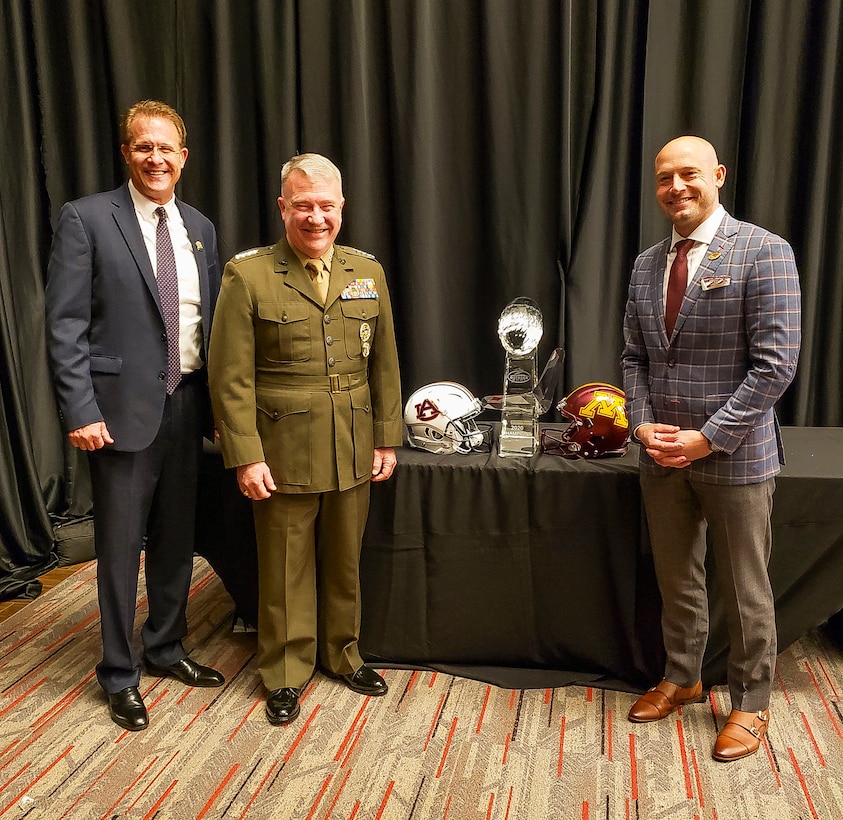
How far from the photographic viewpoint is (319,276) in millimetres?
2264

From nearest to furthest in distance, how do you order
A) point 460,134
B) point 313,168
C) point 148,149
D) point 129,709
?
point 313,168 < point 148,149 < point 129,709 < point 460,134

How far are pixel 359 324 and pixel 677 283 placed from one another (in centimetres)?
86

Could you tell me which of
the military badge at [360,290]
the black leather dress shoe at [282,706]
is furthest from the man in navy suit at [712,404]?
the black leather dress shoe at [282,706]

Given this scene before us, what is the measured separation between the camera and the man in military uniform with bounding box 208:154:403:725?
217cm

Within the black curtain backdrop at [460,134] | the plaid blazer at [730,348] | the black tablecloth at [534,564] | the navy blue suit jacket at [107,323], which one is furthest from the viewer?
the black curtain backdrop at [460,134]

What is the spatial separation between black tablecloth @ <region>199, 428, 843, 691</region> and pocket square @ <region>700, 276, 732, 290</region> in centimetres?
66

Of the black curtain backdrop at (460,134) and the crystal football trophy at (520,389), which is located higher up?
the black curtain backdrop at (460,134)

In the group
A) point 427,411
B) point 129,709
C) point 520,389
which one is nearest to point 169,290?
point 427,411

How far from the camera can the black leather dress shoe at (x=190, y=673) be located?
8.30ft

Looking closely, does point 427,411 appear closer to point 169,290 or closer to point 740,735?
point 169,290

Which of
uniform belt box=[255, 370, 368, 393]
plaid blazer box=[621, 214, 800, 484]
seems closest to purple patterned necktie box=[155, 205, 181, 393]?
uniform belt box=[255, 370, 368, 393]

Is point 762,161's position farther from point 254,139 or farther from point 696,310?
point 254,139

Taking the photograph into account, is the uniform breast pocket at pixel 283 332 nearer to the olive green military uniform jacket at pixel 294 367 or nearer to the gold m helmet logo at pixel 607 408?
the olive green military uniform jacket at pixel 294 367

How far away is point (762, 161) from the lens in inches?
116
